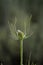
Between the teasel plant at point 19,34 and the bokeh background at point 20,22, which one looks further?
the bokeh background at point 20,22

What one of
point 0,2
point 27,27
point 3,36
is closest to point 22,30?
point 27,27

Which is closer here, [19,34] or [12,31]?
[19,34]

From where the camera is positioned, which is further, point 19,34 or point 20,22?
point 20,22

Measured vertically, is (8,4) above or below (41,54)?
above

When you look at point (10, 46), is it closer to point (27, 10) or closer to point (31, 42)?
point (31, 42)

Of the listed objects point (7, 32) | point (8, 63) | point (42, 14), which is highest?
point (42, 14)

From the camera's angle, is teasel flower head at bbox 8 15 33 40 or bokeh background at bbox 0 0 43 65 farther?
bokeh background at bbox 0 0 43 65

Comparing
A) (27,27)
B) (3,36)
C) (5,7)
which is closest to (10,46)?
(3,36)

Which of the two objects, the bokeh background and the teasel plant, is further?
the bokeh background
